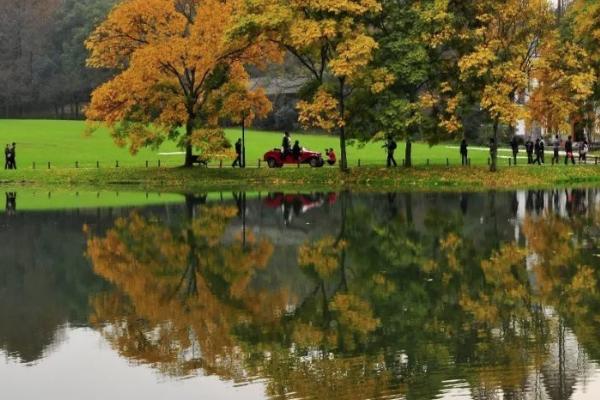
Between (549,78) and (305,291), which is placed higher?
(549,78)

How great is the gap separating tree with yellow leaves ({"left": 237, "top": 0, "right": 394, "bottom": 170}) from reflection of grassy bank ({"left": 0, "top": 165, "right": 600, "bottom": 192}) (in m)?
2.97

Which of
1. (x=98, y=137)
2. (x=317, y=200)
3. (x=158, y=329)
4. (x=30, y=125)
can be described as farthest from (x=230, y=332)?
(x=30, y=125)

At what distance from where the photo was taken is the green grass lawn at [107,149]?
66312 millimetres

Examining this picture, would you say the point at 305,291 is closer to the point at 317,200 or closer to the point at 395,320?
the point at 395,320

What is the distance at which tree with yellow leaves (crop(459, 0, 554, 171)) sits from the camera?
47719mm

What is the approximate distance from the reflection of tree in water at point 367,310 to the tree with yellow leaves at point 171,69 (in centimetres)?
2431

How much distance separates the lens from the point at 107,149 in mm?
78750

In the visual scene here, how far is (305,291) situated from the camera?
718 inches

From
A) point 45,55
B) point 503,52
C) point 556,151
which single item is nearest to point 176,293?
point 503,52

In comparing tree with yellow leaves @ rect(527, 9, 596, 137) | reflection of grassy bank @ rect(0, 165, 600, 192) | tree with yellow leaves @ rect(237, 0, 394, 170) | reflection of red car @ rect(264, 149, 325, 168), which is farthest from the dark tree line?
tree with yellow leaves @ rect(527, 9, 596, 137)

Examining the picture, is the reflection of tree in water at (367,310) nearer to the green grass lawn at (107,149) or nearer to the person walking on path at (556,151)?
the person walking on path at (556,151)

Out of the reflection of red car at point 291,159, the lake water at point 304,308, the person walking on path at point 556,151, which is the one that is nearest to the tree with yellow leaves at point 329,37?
the reflection of red car at point 291,159

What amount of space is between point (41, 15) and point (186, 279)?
11010 centimetres

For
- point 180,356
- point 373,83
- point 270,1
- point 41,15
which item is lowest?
point 180,356
